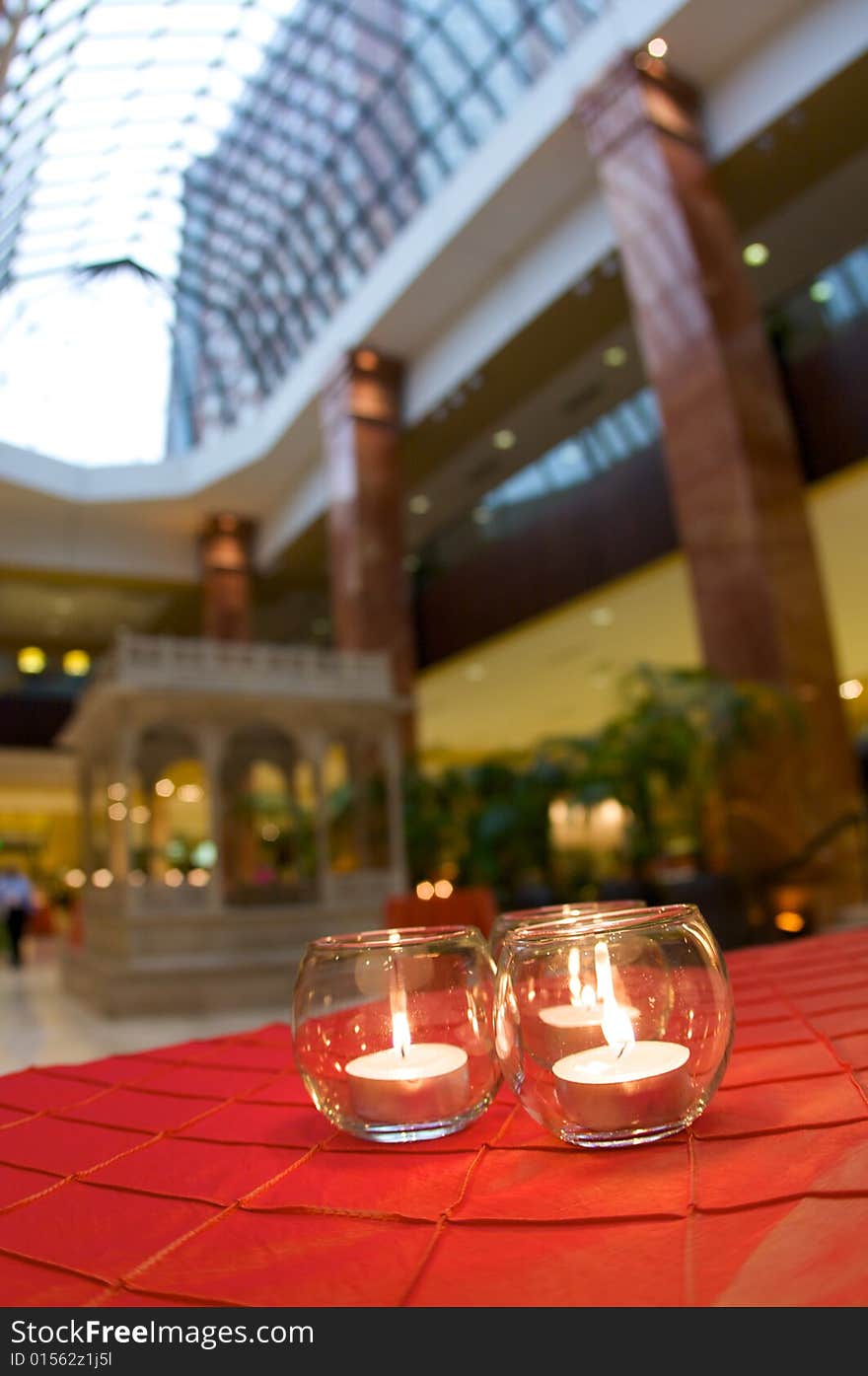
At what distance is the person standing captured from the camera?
1766 cm

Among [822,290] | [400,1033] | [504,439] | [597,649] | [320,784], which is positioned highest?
[504,439]

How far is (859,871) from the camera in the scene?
37.2 feet

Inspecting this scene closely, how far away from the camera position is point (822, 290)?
639 inches

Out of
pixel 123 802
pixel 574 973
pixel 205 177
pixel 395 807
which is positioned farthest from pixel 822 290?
pixel 574 973

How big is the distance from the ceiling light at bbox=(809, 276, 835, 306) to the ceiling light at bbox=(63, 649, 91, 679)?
25287 mm

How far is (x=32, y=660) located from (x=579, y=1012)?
1322 inches

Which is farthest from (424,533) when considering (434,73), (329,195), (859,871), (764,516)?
(859,871)

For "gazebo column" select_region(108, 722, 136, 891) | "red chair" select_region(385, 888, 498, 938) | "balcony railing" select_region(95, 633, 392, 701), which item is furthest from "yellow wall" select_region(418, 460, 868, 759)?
"red chair" select_region(385, 888, 498, 938)

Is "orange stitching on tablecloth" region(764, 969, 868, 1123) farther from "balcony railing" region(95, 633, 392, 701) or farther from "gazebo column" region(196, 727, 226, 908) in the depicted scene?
"balcony railing" region(95, 633, 392, 701)

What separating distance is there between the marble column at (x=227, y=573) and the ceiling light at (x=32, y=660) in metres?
7.04

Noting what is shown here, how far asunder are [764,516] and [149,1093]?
41.4 feet

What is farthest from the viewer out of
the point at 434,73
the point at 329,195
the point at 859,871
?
the point at 329,195

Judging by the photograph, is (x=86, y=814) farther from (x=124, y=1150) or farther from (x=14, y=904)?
(x=124, y=1150)
